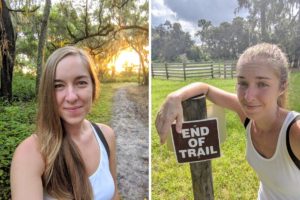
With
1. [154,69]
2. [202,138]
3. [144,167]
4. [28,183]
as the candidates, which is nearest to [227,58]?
[154,69]

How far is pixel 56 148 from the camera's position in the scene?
1088 millimetres

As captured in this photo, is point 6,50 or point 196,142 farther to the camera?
point 6,50

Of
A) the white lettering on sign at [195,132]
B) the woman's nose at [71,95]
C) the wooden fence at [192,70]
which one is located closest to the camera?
the woman's nose at [71,95]

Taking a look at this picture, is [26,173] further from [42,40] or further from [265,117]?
[42,40]

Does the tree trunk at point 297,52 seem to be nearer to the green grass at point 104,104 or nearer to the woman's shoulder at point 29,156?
the green grass at point 104,104

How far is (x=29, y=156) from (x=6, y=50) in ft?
3.27

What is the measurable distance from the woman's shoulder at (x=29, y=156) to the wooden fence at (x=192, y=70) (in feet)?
3.71

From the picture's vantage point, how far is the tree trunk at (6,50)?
185 centimetres

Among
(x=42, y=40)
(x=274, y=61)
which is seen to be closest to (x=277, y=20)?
(x=274, y=61)

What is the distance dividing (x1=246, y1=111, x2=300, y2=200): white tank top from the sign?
0.29 metres

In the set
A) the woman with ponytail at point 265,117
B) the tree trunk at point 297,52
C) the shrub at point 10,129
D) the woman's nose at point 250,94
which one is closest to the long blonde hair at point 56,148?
the woman with ponytail at point 265,117

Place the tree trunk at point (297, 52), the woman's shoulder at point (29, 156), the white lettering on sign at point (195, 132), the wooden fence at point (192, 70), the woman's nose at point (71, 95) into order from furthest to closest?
the wooden fence at point (192, 70) < the tree trunk at point (297, 52) < the white lettering on sign at point (195, 132) < the woman's nose at point (71, 95) < the woman's shoulder at point (29, 156)

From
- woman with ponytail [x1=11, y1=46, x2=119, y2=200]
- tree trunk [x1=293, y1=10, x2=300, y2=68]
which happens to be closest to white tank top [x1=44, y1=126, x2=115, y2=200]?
woman with ponytail [x1=11, y1=46, x2=119, y2=200]

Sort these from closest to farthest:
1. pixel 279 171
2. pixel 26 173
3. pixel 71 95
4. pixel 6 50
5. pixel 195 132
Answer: pixel 26 173 → pixel 71 95 → pixel 279 171 → pixel 195 132 → pixel 6 50
